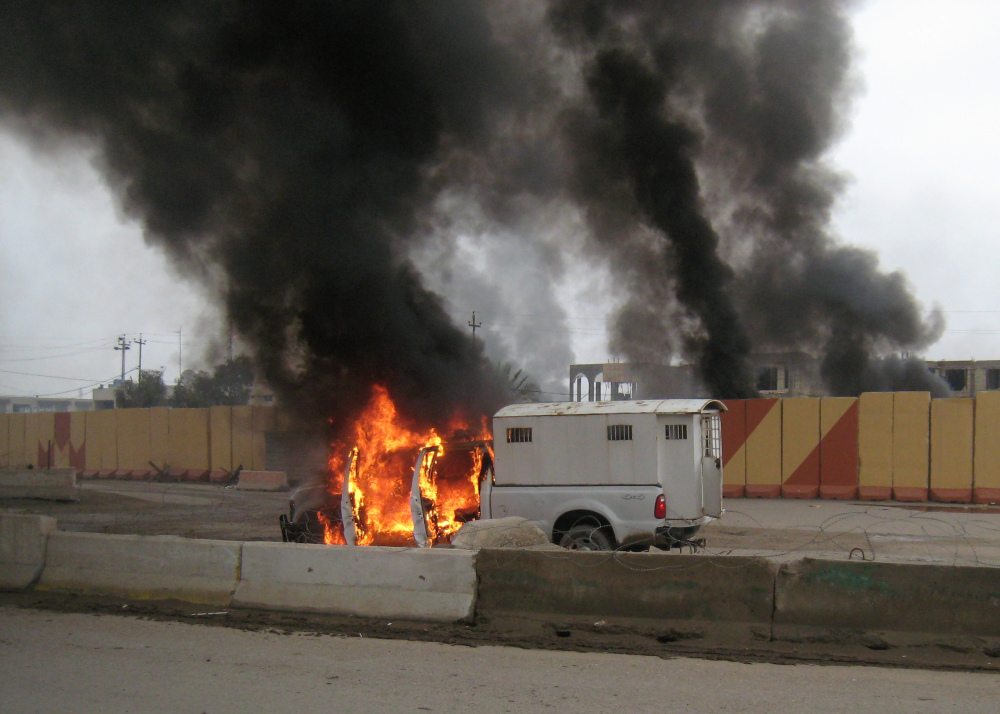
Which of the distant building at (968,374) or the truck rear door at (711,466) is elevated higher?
the distant building at (968,374)

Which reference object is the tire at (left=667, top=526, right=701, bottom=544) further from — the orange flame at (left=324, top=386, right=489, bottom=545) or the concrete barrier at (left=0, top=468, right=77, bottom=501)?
the concrete barrier at (left=0, top=468, right=77, bottom=501)

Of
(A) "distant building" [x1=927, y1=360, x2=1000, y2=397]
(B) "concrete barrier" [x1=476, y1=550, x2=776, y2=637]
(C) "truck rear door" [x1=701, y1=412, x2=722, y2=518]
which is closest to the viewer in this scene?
(B) "concrete barrier" [x1=476, y1=550, x2=776, y2=637]

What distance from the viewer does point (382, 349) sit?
505 inches

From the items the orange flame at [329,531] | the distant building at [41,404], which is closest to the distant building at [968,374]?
the orange flame at [329,531]

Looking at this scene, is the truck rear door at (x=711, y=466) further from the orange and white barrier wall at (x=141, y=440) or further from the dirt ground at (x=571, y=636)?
the orange and white barrier wall at (x=141, y=440)

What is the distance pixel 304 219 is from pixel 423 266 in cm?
258

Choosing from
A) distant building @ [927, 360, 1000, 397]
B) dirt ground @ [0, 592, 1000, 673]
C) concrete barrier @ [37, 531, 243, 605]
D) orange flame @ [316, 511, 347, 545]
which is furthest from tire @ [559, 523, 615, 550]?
distant building @ [927, 360, 1000, 397]

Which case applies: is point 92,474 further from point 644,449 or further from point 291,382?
point 644,449

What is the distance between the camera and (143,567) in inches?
271

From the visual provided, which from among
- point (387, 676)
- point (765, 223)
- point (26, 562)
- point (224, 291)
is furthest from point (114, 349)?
point (387, 676)

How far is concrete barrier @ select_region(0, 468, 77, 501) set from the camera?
17.9m

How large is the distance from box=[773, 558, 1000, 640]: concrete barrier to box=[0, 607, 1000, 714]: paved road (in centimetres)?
44

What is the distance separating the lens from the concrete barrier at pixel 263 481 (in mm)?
21297

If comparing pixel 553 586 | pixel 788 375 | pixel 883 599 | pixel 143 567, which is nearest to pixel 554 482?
pixel 553 586
